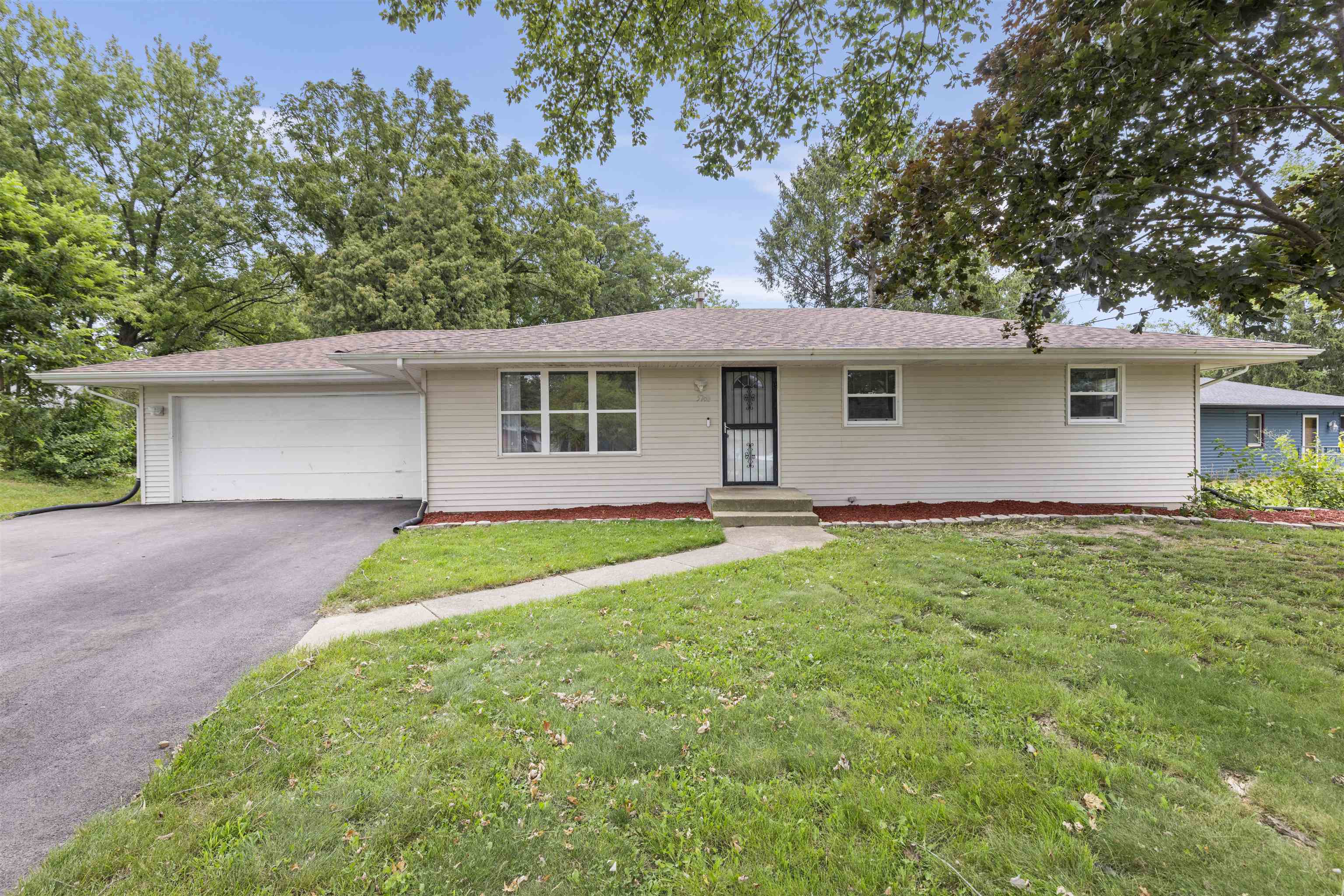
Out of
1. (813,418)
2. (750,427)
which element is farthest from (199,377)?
(813,418)

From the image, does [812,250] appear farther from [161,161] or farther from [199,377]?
[161,161]

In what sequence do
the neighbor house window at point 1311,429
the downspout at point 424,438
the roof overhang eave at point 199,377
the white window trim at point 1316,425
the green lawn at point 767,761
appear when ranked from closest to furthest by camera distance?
the green lawn at point 767,761, the downspout at point 424,438, the roof overhang eave at point 199,377, the white window trim at point 1316,425, the neighbor house window at point 1311,429

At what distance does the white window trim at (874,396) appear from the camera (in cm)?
900

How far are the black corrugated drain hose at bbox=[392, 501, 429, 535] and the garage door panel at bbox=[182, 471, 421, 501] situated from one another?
2225mm

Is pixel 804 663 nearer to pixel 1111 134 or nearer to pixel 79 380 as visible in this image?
pixel 1111 134

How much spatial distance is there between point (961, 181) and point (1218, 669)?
4.66 metres

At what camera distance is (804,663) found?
10.7ft

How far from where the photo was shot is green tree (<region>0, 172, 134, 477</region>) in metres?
11.2

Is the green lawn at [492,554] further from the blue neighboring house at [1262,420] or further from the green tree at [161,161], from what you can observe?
the blue neighboring house at [1262,420]

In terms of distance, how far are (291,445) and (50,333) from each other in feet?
23.5

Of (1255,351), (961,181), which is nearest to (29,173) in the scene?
(961,181)

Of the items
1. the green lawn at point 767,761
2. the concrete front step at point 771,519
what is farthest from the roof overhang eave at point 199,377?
the green lawn at point 767,761

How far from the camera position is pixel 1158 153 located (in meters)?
4.48

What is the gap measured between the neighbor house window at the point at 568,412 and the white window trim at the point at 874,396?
348 centimetres
